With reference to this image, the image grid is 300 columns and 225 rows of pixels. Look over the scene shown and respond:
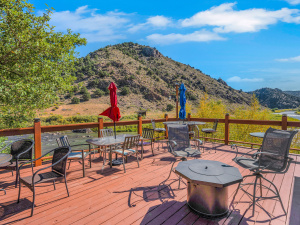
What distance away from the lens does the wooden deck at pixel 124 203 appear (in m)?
2.19

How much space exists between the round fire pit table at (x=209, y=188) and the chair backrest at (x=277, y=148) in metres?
0.79

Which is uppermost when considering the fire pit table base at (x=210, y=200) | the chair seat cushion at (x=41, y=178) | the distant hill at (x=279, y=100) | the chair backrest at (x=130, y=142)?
the distant hill at (x=279, y=100)

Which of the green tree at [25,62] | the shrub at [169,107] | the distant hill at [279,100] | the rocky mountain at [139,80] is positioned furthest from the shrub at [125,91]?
the distant hill at [279,100]

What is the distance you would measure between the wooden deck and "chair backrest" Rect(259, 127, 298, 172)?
Answer: 55 centimetres

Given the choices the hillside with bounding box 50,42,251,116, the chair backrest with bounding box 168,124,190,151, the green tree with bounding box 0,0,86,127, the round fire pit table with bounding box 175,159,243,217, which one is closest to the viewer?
the round fire pit table with bounding box 175,159,243,217

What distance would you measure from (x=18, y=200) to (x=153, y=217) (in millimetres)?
2077

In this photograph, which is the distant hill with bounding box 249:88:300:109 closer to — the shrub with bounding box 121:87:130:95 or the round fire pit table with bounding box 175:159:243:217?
the shrub with bounding box 121:87:130:95

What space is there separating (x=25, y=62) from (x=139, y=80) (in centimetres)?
3837

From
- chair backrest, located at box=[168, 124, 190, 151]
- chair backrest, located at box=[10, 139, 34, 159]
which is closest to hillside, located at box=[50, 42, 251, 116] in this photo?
chair backrest, located at box=[168, 124, 190, 151]

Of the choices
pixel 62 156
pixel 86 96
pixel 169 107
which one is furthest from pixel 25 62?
pixel 169 107

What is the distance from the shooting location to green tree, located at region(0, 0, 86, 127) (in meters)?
5.50

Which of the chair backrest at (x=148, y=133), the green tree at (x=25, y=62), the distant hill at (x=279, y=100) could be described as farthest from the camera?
the distant hill at (x=279, y=100)

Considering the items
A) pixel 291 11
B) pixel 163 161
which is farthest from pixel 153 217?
pixel 291 11

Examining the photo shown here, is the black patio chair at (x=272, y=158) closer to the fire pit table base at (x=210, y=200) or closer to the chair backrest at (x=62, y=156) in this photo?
the fire pit table base at (x=210, y=200)
